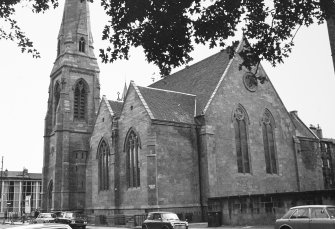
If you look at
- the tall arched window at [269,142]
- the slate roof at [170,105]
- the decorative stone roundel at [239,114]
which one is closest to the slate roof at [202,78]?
the slate roof at [170,105]

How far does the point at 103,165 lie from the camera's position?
3859 centimetres

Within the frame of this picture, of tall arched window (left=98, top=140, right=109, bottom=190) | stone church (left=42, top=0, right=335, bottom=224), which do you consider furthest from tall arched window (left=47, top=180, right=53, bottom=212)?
tall arched window (left=98, top=140, right=109, bottom=190)

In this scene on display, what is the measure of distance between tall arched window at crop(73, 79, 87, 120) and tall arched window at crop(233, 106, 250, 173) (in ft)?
65.4

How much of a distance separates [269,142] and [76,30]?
2763cm

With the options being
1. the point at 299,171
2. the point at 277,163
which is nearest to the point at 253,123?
the point at 277,163

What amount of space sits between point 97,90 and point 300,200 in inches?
1250

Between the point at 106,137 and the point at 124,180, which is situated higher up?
the point at 106,137

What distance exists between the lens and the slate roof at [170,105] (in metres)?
32.3

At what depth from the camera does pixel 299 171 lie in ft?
125

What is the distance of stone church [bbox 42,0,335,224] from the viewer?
99.1 feet

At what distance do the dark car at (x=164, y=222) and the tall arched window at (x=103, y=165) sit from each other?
52.2 feet

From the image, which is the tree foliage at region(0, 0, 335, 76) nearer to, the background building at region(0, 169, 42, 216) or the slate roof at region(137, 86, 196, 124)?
the slate roof at region(137, 86, 196, 124)

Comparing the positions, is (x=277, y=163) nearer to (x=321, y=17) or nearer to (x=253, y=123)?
(x=253, y=123)

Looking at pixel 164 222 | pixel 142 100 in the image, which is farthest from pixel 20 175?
pixel 164 222
